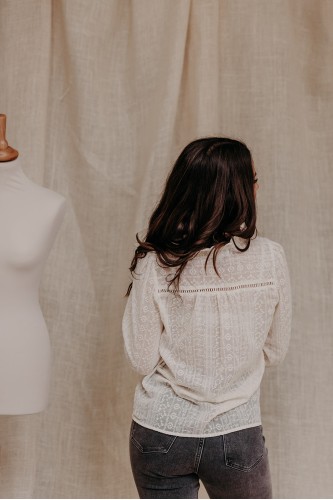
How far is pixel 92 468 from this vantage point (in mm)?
2371

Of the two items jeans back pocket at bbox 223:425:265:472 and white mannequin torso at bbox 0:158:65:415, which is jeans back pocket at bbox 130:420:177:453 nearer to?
jeans back pocket at bbox 223:425:265:472

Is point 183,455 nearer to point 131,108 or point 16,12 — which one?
point 131,108

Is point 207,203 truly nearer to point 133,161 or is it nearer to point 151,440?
point 151,440

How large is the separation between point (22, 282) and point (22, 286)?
1 centimetres

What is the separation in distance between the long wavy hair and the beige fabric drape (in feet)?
2.05

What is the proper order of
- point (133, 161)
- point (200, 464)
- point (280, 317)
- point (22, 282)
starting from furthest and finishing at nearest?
1. point (133, 161)
2. point (22, 282)
3. point (280, 317)
4. point (200, 464)

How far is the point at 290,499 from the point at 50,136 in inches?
52.5

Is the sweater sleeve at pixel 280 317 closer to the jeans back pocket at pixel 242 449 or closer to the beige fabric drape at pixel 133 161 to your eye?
the jeans back pocket at pixel 242 449

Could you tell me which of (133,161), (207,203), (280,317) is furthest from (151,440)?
(133,161)

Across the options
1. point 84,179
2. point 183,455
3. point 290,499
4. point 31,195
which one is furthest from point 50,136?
point 290,499

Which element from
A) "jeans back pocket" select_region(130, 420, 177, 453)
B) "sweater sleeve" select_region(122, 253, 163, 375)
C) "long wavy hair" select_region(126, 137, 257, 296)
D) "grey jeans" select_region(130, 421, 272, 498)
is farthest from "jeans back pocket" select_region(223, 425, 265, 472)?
"long wavy hair" select_region(126, 137, 257, 296)

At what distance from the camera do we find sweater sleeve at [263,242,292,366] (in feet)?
5.47

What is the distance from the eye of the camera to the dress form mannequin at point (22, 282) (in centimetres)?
180

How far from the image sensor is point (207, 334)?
162cm
